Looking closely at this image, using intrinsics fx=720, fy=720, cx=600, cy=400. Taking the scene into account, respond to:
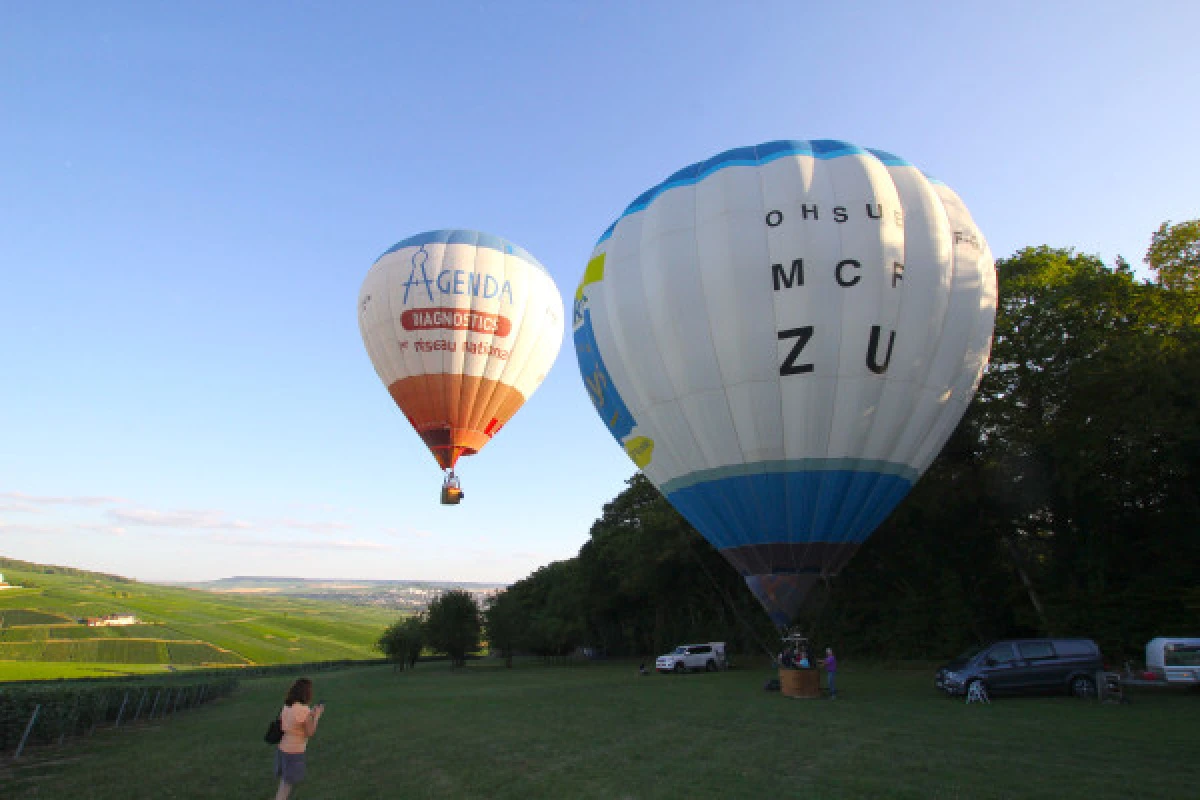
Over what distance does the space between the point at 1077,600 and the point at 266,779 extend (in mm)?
25045

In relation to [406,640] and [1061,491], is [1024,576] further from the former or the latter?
[406,640]

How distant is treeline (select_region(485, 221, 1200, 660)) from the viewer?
20.4 m

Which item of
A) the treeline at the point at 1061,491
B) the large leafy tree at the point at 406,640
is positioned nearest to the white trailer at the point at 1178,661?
the treeline at the point at 1061,491

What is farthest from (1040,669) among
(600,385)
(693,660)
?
(693,660)

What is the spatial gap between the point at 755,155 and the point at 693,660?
78.0 feet

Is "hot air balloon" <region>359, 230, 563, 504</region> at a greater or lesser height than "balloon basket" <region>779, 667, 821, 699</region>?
greater

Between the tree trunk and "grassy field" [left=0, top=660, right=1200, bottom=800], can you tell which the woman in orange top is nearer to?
"grassy field" [left=0, top=660, right=1200, bottom=800]

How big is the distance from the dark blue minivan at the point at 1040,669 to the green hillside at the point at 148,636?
62626mm

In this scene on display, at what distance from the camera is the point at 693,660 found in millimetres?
33250

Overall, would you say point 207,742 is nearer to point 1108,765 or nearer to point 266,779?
point 266,779

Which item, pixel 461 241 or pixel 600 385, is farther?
pixel 461 241

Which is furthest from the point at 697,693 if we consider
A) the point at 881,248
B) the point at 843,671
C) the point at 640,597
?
the point at 640,597

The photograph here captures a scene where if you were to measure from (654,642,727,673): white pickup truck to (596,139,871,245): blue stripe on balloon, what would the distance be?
870 inches

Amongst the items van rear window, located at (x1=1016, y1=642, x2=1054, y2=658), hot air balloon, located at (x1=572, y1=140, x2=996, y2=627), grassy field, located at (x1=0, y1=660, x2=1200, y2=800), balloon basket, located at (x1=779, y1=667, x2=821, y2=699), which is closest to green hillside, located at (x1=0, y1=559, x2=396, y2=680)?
grassy field, located at (x1=0, y1=660, x2=1200, y2=800)
